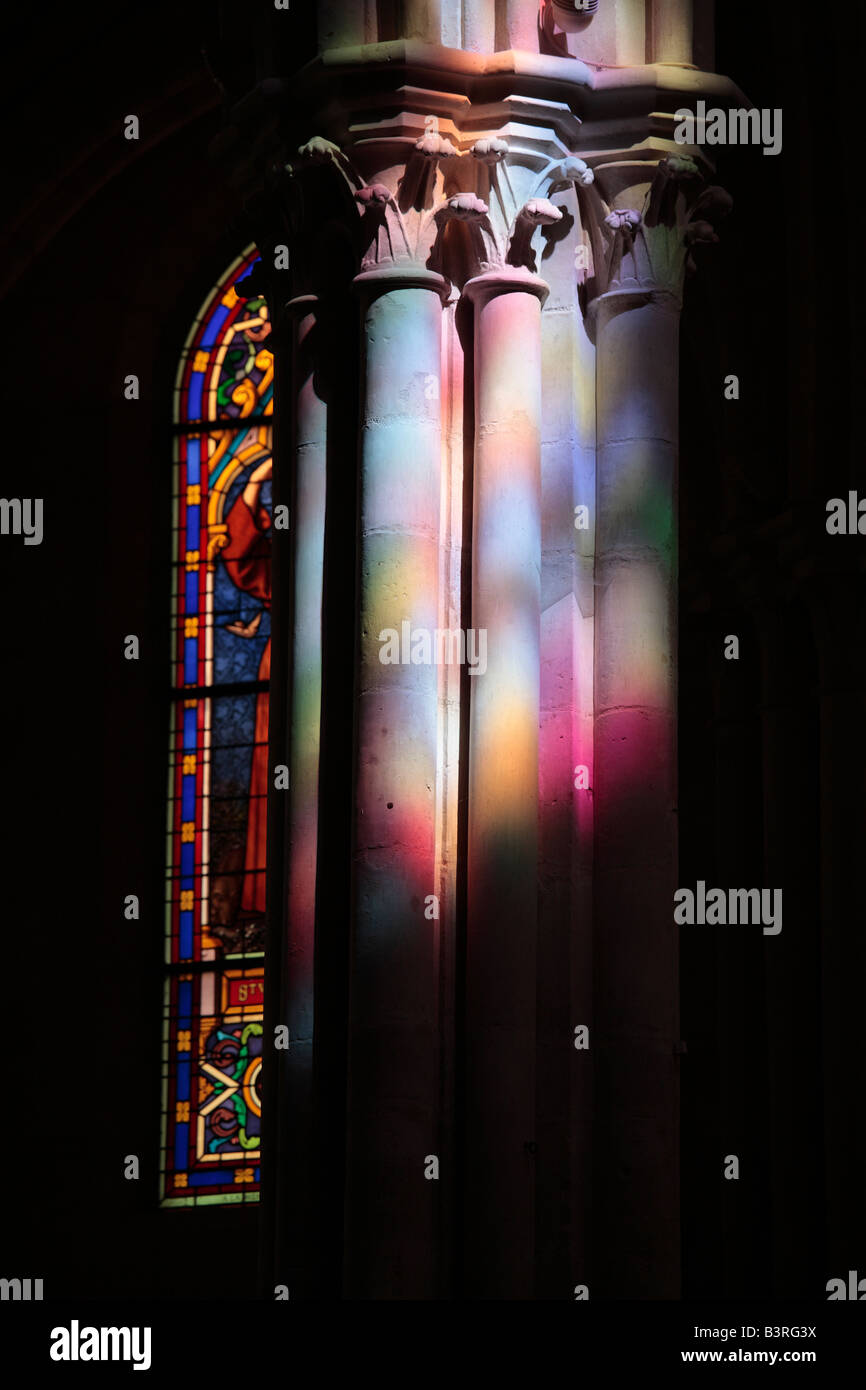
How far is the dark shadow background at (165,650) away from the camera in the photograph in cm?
1156

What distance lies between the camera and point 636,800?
8.20 m

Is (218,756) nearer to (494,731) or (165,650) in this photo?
(165,650)

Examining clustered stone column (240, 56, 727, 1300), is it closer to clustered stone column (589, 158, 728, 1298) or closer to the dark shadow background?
clustered stone column (589, 158, 728, 1298)

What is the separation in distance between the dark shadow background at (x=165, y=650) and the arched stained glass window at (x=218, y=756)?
0.15 metres

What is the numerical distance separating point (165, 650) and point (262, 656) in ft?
1.59

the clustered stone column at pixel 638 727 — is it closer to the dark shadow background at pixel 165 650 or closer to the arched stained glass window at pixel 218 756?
the dark shadow background at pixel 165 650

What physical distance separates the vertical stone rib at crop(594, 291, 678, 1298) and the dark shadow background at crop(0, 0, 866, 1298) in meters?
1.44

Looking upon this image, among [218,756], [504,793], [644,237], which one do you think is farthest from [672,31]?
[218,756]

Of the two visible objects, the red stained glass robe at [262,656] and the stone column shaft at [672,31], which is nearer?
the stone column shaft at [672,31]

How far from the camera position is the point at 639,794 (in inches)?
323

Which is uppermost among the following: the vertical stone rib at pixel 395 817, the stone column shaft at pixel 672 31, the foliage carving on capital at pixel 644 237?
the stone column shaft at pixel 672 31

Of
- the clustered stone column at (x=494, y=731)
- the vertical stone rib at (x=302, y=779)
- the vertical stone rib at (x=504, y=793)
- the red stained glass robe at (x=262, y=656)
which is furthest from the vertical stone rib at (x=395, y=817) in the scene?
the red stained glass robe at (x=262, y=656)

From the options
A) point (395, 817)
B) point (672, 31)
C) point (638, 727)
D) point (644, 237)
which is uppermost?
point (672, 31)

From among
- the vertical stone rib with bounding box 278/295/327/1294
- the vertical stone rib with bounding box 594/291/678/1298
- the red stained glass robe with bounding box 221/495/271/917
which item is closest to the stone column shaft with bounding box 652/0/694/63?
the vertical stone rib with bounding box 594/291/678/1298
